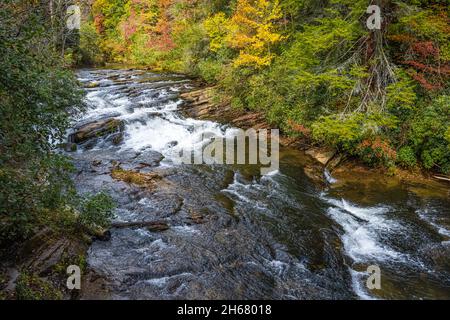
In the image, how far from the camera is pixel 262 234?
7504mm

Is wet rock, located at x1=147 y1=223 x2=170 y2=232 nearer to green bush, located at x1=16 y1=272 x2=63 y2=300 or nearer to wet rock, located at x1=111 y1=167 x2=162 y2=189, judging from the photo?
wet rock, located at x1=111 y1=167 x2=162 y2=189

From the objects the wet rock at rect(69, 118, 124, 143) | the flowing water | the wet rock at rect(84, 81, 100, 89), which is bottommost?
the flowing water

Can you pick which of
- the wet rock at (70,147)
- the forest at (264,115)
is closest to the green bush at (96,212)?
the forest at (264,115)

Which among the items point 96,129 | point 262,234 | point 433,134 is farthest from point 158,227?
point 433,134

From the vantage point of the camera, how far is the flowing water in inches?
233

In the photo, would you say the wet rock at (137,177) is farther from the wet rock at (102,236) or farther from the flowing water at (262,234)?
the wet rock at (102,236)

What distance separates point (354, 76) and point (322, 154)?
9.19ft

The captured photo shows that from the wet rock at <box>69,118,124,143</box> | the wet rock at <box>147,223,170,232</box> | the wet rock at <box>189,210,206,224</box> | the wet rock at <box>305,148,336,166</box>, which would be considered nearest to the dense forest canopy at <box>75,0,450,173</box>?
the wet rock at <box>305,148,336,166</box>

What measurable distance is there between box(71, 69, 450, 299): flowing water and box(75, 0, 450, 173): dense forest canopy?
138cm

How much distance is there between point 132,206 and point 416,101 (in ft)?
30.4

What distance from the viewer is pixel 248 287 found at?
582cm

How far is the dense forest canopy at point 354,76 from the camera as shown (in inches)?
407
